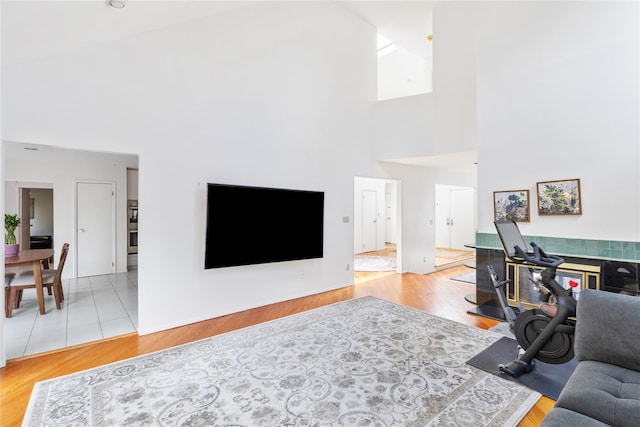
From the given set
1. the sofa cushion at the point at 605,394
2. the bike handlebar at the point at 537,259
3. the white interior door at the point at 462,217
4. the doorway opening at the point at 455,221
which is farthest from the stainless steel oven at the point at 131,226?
the white interior door at the point at 462,217

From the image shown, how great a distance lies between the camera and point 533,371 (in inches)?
106

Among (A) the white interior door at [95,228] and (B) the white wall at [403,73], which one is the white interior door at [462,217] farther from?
(A) the white interior door at [95,228]

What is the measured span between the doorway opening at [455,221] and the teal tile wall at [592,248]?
5402 millimetres

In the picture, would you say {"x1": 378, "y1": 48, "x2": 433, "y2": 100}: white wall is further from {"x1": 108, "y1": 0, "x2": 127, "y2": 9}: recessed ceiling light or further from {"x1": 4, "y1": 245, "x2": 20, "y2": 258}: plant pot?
{"x1": 4, "y1": 245, "x2": 20, "y2": 258}: plant pot

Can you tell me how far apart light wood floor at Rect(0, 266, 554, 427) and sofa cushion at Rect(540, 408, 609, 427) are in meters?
0.76

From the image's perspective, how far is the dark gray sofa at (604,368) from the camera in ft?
4.87

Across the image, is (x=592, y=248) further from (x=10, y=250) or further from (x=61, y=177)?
(x=61, y=177)

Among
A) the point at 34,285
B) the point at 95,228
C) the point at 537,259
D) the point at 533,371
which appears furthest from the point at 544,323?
the point at 95,228

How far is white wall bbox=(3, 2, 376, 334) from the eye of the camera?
10.3 feet

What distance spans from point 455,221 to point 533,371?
7990 mm

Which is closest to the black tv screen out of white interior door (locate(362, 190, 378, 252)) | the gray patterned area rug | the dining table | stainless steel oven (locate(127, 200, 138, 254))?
the gray patterned area rug

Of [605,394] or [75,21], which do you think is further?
[75,21]

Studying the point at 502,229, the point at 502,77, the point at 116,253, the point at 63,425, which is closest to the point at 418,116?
the point at 502,77

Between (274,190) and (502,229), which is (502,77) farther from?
(274,190)
